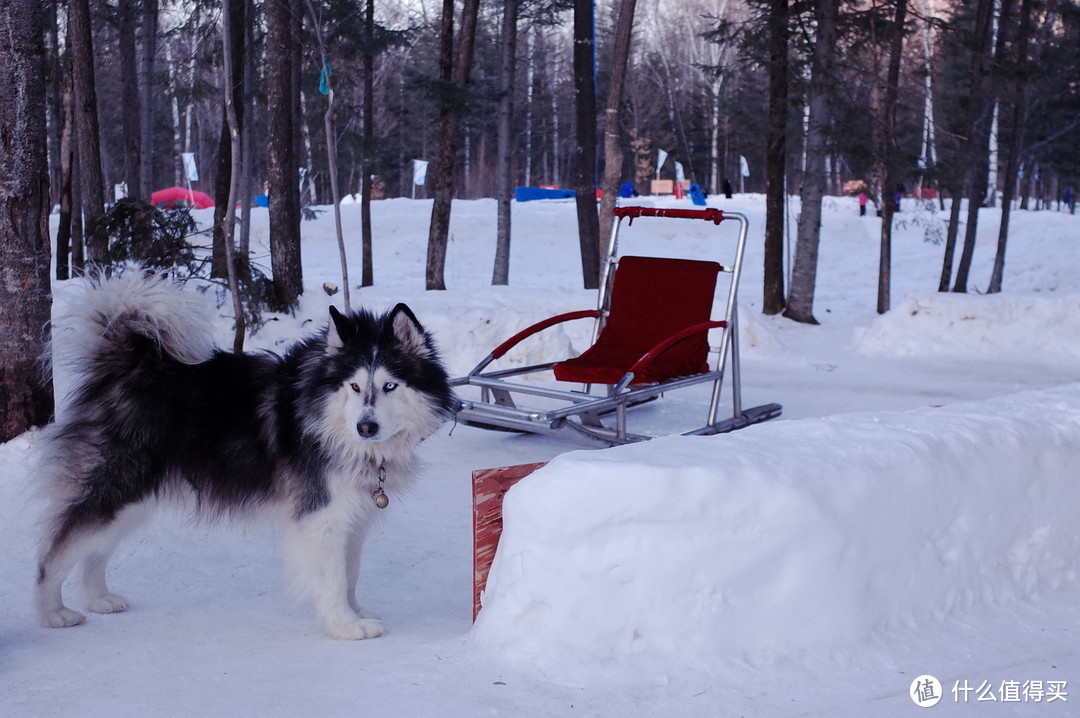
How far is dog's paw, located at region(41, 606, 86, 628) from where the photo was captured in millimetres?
3609

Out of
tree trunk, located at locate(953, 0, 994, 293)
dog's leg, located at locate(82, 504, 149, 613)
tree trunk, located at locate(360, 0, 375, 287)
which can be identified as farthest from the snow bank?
tree trunk, located at locate(360, 0, 375, 287)

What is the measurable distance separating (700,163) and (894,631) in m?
44.2

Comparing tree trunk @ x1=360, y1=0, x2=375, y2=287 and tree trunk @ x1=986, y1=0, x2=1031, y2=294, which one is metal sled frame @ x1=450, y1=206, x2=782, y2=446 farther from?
tree trunk @ x1=986, y1=0, x2=1031, y2=294

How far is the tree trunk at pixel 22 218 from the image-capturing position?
5844 millimetres

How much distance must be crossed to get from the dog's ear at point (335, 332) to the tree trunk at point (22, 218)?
299 cm

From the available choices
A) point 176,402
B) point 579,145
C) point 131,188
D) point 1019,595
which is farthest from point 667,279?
point 131,188

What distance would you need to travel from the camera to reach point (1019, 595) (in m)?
3.85

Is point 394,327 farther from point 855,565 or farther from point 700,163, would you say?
point 700,163

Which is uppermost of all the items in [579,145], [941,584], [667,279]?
[579,145]

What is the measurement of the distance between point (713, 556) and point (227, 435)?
191 centimetres

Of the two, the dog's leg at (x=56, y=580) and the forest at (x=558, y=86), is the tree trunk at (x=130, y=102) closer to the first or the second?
the forest at (x=558, y=86)

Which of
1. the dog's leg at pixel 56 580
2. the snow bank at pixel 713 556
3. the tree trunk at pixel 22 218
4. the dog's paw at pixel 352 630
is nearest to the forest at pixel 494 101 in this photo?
the tree trunk at pixel 22 218

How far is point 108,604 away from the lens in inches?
152

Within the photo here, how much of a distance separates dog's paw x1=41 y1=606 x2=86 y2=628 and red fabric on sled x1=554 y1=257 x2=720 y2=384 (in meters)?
3.83
